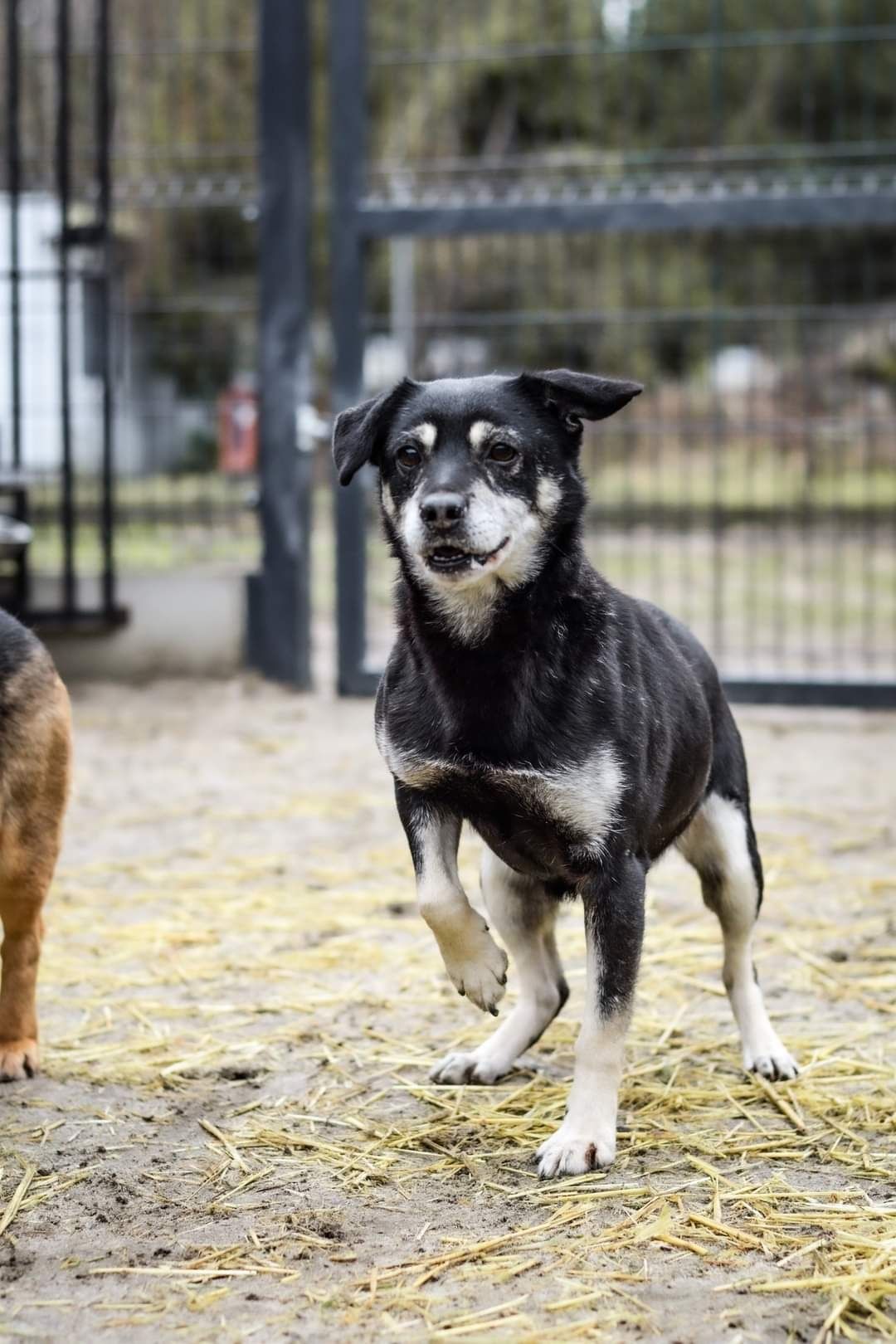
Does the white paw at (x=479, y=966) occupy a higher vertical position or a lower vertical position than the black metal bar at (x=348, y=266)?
lower

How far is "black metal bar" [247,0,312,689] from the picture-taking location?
27.0 ft

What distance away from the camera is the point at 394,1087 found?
3576 mm

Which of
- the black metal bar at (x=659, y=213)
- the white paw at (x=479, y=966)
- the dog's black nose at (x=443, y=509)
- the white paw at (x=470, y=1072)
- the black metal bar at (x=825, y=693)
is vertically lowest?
the white paw at (x=470, y=1072)

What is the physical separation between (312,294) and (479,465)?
5.60 metres

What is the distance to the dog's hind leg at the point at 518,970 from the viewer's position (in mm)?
3594

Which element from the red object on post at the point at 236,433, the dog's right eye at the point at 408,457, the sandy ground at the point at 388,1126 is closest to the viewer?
the sandy ground at the point at 388,1126

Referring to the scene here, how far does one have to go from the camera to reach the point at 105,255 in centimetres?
780

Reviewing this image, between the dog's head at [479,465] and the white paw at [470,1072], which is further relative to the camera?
the white paw at [470,1072]

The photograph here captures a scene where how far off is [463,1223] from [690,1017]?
1.36m

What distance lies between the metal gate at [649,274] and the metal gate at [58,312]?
3.93 ft

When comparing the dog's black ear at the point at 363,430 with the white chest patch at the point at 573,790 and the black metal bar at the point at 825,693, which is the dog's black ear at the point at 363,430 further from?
the black metal bar at the point at 825,693

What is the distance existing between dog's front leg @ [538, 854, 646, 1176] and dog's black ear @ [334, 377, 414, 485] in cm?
103

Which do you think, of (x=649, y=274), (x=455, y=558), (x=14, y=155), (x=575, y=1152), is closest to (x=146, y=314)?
(x=14, y=155)

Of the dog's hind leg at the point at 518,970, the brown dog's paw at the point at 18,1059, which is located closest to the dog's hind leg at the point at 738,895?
the dog's hind leg at the point at 518,970
